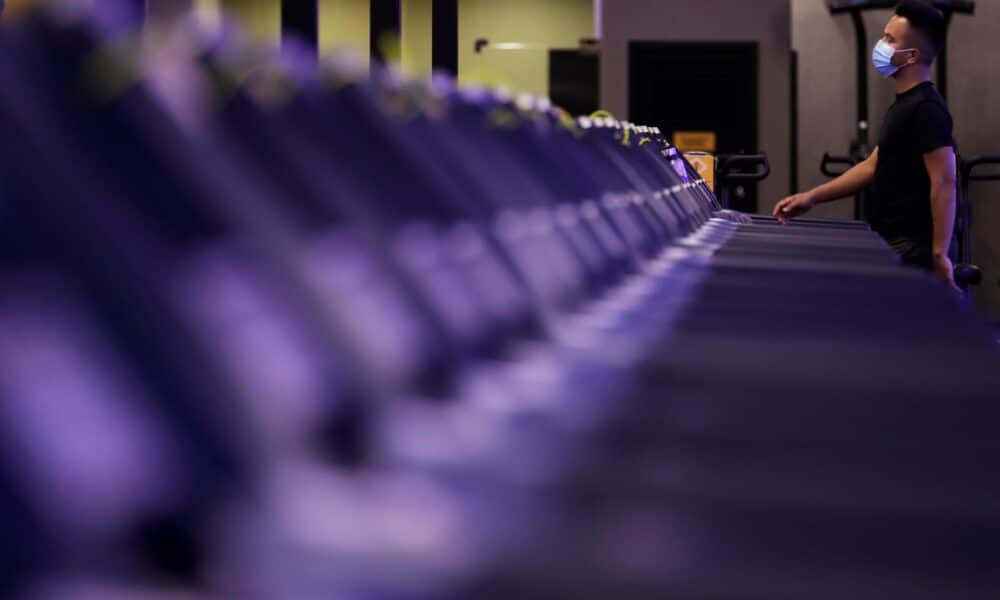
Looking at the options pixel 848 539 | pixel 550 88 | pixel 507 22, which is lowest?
pixel 848 539

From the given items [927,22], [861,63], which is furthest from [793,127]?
[927,22]

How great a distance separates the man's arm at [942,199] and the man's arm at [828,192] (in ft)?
1.17

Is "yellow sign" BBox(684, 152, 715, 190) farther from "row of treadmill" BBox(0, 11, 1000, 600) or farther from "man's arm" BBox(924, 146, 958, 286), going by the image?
"row of treadmill" BBox(0, 11, 1000, 600)

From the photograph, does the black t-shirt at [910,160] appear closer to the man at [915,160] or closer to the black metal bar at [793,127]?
the man at [915,160]

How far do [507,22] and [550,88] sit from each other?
235 cm

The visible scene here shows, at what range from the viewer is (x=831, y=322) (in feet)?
A: 3.96

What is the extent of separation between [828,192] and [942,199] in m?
0.57

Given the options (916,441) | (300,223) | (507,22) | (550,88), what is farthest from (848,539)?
(507,22)

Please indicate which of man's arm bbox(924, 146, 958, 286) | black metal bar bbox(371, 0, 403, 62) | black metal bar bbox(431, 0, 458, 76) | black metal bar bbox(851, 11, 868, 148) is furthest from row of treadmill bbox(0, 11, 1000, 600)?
black metal bar bbox(851, 11, 868, 148)

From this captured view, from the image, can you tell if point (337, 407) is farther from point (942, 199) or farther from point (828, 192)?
point (828, 192)

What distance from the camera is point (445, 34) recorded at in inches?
132

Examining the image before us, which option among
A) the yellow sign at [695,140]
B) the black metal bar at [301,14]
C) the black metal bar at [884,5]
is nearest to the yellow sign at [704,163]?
the yellow sign at [695,140]

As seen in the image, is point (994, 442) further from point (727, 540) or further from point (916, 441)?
point (727, 540)

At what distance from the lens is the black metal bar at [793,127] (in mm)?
7906
